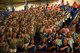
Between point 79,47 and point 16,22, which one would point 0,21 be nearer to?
point 16,22

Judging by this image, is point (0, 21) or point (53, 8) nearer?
point (0, 21)

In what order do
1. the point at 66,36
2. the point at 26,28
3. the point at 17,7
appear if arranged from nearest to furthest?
the point at 66,36
the point at 26,28
the point at 17,7

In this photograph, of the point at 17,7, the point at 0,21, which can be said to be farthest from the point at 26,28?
the point at 17,7

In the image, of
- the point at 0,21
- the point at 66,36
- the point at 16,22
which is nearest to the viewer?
the point at 66,36

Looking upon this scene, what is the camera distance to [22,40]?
10953mm

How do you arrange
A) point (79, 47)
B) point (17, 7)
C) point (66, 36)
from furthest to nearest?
1. point (17, 7)
2. point (66, 36)
3. point (79, 47)

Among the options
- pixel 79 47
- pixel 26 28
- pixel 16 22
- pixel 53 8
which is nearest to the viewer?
pixel 79 47

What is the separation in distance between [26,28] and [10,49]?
223 cm

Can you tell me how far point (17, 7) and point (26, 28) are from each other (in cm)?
1215

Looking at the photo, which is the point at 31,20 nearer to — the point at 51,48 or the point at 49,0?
the point at 51,48

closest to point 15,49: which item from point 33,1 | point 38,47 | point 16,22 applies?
point 38,47

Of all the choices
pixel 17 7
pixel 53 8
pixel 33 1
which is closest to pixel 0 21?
pixel 53 8

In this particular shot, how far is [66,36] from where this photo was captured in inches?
424

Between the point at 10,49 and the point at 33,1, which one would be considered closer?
the point at 10,49
